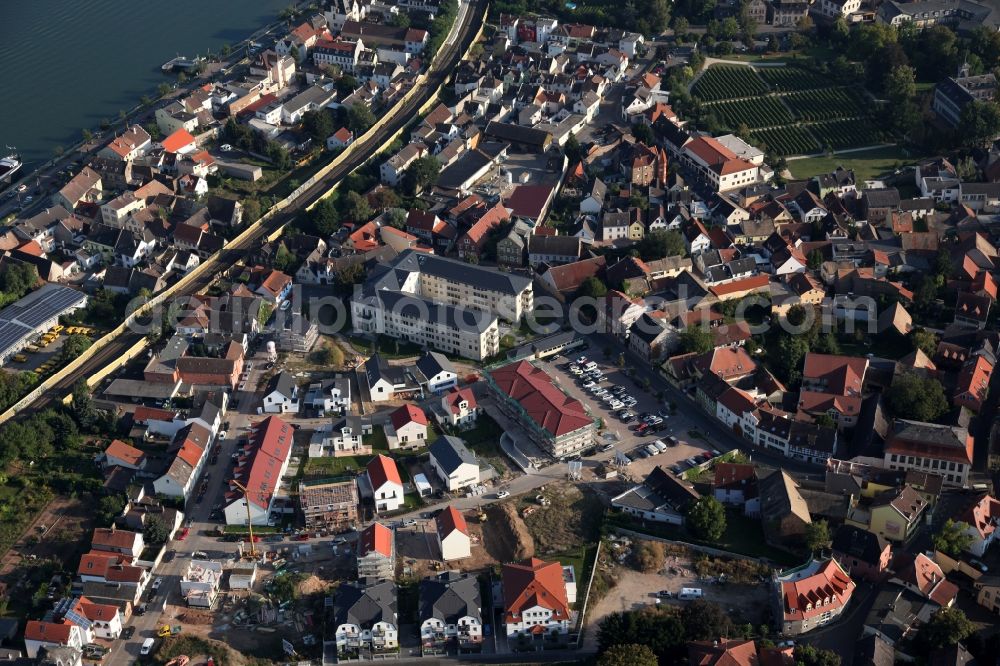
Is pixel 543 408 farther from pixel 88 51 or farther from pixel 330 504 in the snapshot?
pixel 88 51

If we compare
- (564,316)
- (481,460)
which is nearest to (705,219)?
(564,316)

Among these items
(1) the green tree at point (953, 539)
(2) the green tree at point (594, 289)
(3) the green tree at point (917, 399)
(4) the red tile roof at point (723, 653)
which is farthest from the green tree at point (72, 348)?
(1) the green tree at point (953, 539)

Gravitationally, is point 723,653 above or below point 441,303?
below

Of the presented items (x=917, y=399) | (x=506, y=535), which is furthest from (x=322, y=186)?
(x=917, y=399)

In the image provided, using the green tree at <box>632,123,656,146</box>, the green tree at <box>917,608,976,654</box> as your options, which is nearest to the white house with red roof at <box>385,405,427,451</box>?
the green tree at <box>917,608,976,654</box>

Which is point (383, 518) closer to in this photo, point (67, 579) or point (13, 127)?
point (67, 579)

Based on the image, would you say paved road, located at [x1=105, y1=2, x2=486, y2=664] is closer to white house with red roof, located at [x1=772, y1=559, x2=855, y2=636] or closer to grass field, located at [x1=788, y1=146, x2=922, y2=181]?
white house with red roof, located at [x1=772, y1=559, x2=855, y2=636]

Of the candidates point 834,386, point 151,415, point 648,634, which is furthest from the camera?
point 834,386
